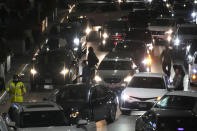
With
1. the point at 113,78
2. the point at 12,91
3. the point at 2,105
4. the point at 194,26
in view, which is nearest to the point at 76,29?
the point at 194,26

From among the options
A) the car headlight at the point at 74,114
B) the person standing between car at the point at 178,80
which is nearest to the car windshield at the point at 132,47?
the person standing between car at the point at 178,80

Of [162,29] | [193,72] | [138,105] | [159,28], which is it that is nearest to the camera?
[138,105]

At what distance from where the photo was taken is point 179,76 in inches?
760

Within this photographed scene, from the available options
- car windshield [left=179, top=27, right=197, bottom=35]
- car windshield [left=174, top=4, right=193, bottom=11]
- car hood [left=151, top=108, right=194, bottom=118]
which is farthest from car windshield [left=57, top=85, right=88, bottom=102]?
car windshield [left=174, top=4, right=193, bottom=11]

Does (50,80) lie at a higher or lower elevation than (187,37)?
lower

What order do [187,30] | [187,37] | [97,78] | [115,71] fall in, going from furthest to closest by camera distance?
[187,30] < [187,37] < [115,71] < [97,78]

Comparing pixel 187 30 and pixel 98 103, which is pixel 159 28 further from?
pixel 98 103

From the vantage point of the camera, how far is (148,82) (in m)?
19.7

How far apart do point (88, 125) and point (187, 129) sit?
7.13 feet

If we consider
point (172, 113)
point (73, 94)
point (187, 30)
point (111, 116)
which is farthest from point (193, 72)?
point (187, 30)

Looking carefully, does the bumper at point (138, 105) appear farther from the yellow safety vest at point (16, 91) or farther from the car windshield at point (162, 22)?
the car windshield at point (162, 22)

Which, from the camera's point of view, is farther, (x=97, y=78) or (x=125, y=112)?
(x=97, y=78)

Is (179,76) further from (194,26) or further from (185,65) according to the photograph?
(194,26)

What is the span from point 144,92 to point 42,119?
789cm
